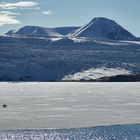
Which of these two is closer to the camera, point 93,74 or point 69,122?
point 69,122

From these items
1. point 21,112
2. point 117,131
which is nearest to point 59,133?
point 117,131

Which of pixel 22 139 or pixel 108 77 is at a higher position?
pixel 22 139

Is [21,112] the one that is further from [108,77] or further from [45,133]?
[108,77]

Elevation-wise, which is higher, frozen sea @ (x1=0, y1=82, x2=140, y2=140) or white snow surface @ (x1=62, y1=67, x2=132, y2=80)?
frozen sea @ (x1=0, y1=82, x2=140, y2=140)

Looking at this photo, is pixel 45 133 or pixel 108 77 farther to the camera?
pixel 108 77

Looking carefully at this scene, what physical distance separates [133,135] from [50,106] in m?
20.5

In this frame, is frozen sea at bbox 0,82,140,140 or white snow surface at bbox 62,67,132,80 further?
white snow surface at bbox 62,67,132,80

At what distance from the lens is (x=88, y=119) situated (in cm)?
4378

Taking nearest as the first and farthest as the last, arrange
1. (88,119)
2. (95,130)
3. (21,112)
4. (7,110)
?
(95,130) → (88,119) → (21,112) → (7,110)

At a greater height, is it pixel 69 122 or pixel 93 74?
pixel 69 122

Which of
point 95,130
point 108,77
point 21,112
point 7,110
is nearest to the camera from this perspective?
point 95,130

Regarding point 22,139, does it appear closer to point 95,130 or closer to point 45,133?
point 45,133

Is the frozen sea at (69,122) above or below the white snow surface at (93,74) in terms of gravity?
above

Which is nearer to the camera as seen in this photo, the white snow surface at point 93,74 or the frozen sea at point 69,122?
the frozen sea at point 69,122
